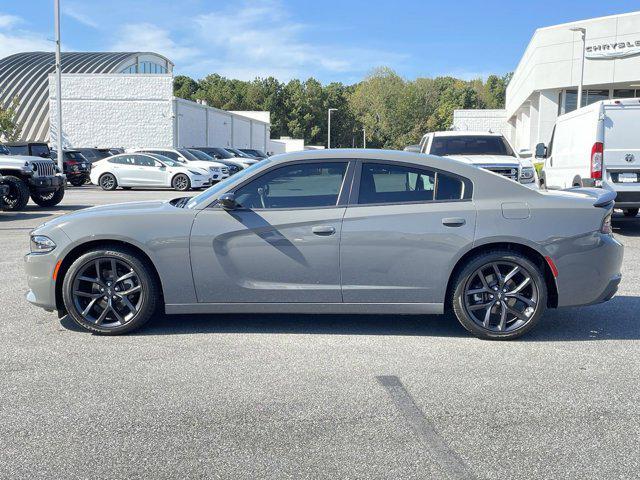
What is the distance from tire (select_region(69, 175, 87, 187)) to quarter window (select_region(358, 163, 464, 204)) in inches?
1030

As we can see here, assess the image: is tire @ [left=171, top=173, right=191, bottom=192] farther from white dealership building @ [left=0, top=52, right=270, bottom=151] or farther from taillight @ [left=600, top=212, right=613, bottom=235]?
taillight @ [left=600, top=212, right=613, bottom=235]

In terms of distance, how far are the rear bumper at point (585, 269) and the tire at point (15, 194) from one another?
13746 mm

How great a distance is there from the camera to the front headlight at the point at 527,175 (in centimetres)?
1276

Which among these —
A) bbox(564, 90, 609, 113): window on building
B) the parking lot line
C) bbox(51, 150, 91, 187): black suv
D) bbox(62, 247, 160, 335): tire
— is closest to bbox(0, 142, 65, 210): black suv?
bbox(62, 247, 160, 335): tire

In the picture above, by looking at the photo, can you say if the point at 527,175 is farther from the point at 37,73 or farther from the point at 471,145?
the point at 37,73

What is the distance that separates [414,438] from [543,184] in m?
13.4

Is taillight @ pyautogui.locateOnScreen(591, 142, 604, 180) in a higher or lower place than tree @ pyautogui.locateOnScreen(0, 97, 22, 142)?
lower

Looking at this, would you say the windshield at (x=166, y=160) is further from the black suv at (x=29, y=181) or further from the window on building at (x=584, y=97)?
the window on building at (x=584, y=97)

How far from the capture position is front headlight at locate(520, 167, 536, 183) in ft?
41.9

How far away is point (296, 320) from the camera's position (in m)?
6.04

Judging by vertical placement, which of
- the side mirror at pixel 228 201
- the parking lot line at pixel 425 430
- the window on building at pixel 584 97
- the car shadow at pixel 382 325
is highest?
the window on building at pixel 584 97

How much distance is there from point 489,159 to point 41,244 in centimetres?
937

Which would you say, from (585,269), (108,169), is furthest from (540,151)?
(108,169)

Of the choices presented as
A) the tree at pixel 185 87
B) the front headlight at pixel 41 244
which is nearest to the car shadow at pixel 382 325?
the front headlight at pixel 41 244
